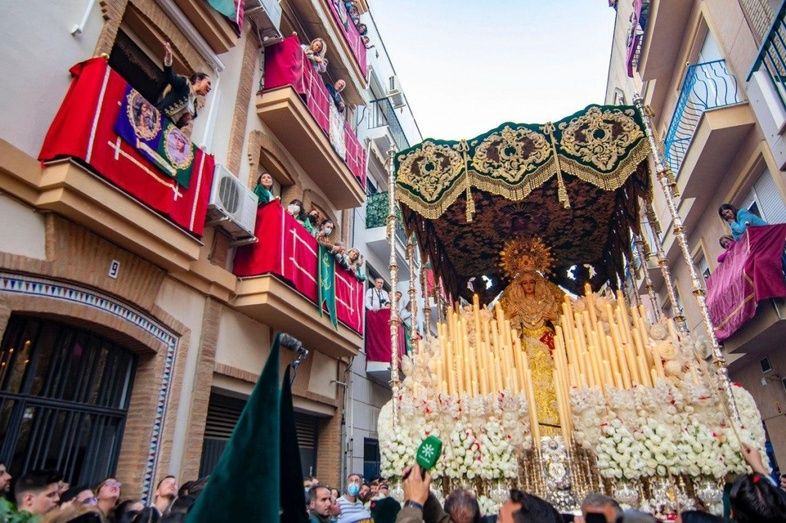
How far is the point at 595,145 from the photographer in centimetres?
529

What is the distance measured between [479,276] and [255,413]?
6885 mm

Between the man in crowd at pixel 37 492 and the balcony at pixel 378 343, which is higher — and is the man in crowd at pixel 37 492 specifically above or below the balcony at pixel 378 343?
below

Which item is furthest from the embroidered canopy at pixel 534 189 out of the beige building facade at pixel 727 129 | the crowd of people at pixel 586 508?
the crowd of people at pixel 586 508

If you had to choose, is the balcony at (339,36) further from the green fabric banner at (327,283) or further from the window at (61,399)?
the window at (61,399)

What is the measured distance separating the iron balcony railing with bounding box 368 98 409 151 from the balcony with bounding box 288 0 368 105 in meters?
2.53

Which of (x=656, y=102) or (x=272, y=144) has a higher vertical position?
(x=656, y=102)

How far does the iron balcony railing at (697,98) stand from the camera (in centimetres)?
752

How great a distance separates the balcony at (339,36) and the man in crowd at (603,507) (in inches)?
397

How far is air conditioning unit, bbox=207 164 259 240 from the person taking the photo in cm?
611

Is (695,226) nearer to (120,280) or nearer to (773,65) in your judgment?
(773,65)

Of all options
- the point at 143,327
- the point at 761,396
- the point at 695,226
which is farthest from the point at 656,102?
the point at 143,327

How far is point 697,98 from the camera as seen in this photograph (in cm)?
788

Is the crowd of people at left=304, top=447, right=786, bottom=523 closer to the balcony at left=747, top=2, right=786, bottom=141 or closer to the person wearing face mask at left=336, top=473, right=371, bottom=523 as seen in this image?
the person wearing face mask at left=336, top=473, right=371, bottom=523

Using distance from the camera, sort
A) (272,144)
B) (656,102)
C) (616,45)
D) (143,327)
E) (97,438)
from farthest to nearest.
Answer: (616,45) → (656,102) → (272,144) → (143,327) → (97,438)
